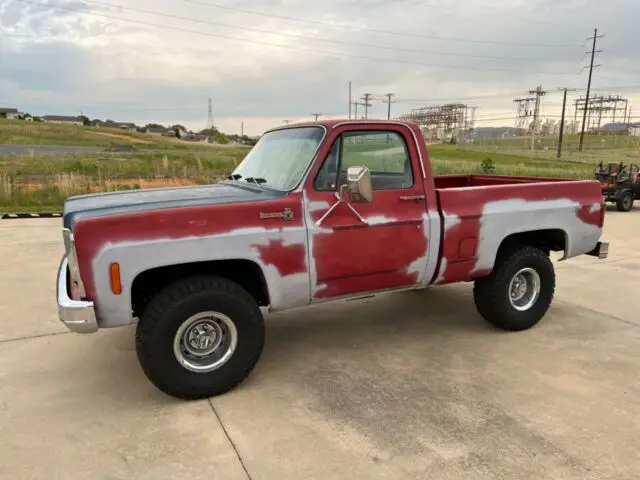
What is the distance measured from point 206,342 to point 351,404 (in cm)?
111

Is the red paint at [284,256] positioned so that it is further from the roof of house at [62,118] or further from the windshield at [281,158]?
the roof of house at [62,118]

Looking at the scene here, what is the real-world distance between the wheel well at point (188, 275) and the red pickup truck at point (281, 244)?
0.04ft

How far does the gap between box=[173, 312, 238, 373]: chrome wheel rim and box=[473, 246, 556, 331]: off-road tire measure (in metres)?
2.48

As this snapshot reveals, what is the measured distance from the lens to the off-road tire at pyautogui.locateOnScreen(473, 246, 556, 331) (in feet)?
16.0

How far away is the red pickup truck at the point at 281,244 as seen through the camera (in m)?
3.39

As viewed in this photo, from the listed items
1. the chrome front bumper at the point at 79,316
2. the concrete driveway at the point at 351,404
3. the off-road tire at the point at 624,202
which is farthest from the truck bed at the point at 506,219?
the off-road tire at the point at 624,202

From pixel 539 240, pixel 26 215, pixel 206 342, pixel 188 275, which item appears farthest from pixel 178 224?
pixel 26 215

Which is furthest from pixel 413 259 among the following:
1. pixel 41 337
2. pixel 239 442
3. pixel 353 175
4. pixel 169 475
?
pixel 41 337

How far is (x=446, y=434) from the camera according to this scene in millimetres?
3295

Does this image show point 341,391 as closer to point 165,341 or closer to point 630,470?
point 165,341

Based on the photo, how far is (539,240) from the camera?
541cm

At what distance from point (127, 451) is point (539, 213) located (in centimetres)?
395

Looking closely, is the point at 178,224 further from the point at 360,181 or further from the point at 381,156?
the point at 381,156

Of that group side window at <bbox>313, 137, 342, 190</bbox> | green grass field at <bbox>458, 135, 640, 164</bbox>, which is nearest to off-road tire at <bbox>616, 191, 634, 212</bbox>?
side window at <bbox>313, 137, 342, 190</bbox>
